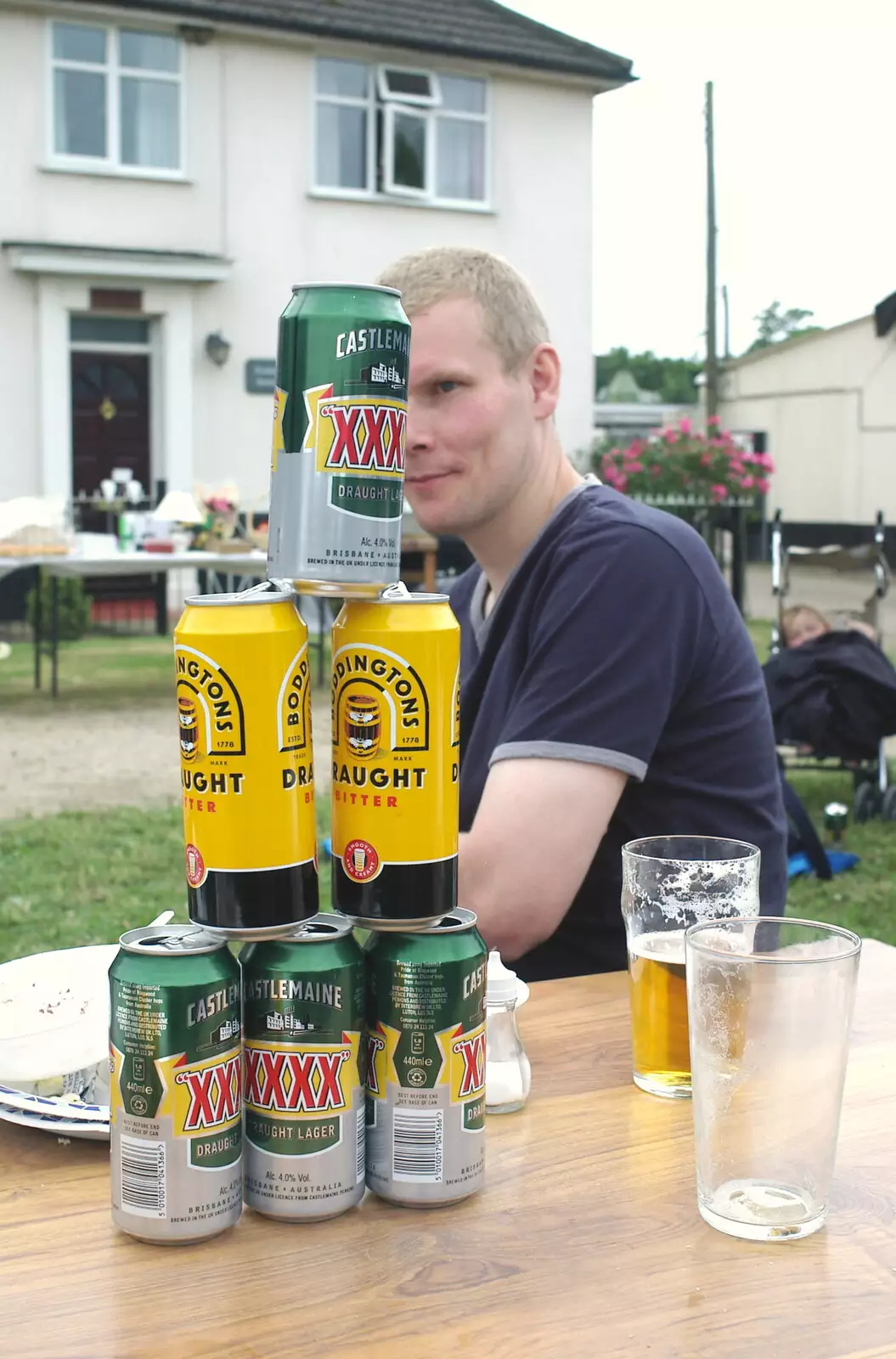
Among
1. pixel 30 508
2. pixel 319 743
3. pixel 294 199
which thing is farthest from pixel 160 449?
pixel 319 743

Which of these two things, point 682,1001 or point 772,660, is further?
point 772,660

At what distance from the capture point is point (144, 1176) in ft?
3.27

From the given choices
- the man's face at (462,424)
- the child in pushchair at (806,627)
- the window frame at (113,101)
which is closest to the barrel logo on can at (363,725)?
the man's face at (462,424)

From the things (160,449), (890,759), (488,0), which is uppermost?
(488,0)

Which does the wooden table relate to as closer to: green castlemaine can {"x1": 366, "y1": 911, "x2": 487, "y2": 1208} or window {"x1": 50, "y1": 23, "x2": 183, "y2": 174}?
green castlemaine can {"x1": 366, "y1": 911, "x2": 487, "y2": 1208}

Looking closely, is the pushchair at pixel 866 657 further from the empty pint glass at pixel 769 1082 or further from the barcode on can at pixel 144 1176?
the barcode on can at pixel 144 1176

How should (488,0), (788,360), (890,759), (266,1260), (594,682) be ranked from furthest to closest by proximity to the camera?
(788,360), (488,0), (890,759), (594,682), (266,1260)

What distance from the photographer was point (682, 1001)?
131 centimetres

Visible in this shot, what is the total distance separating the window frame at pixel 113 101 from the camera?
12.7 meters

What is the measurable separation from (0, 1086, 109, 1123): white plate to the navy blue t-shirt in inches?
26.6

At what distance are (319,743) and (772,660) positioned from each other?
2.00 m

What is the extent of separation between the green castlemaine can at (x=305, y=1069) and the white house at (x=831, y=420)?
74.0 feet

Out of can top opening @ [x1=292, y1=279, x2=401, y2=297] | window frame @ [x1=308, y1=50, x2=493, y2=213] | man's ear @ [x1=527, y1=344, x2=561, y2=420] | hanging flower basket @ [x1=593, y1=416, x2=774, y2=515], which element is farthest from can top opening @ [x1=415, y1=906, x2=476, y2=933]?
hanging flower basket @ [x1=593, y1=416, x2=774, y2=515]

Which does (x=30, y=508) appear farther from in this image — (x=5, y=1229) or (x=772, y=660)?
(x=5, y=1229)
